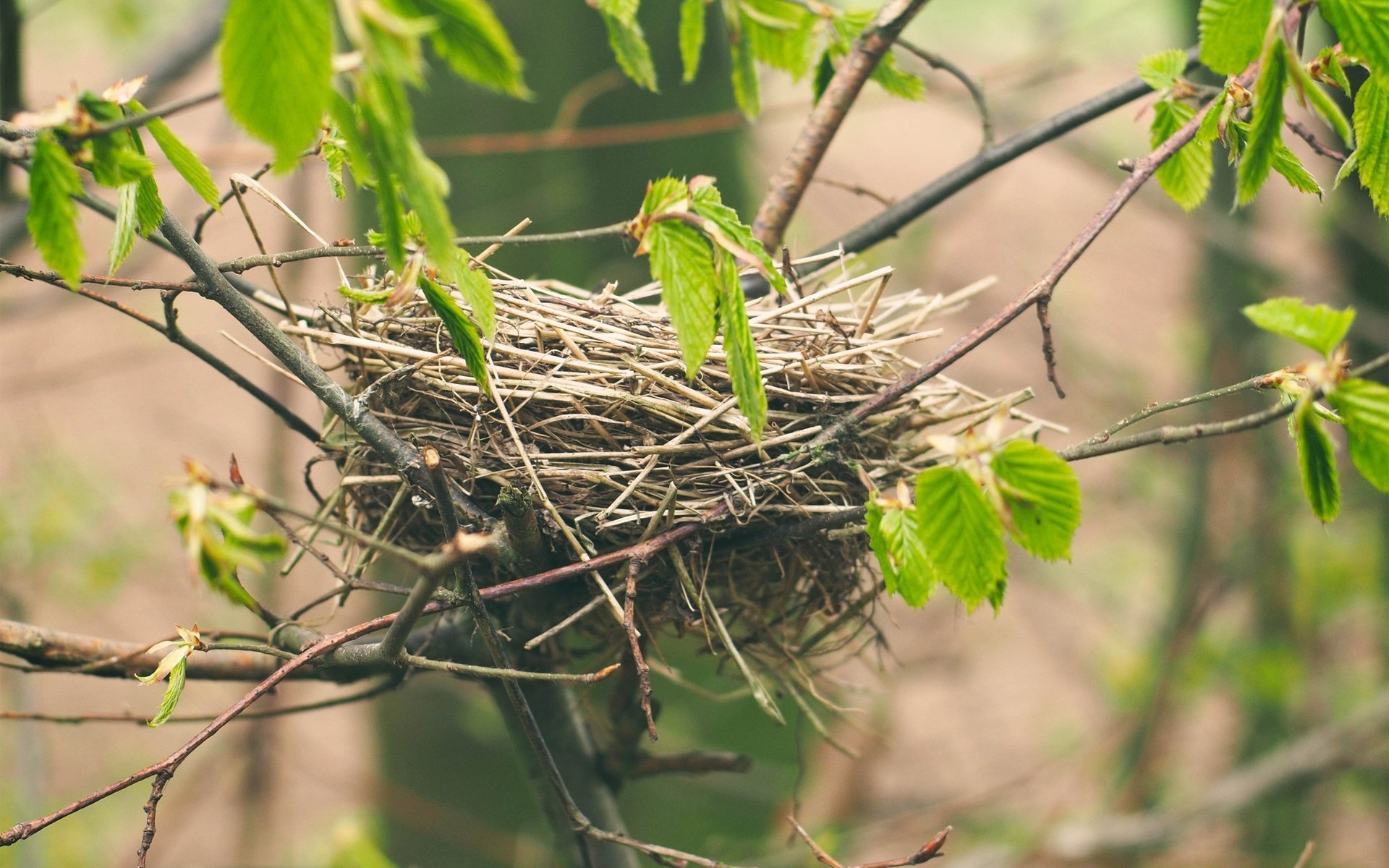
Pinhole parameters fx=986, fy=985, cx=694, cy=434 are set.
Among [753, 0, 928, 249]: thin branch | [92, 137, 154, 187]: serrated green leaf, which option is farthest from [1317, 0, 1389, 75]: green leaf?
[92, 137, 154, 187]: serrated green leaf

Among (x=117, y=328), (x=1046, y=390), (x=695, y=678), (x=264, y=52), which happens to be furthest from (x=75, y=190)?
(x=117, y=328)

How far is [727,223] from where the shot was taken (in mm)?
671

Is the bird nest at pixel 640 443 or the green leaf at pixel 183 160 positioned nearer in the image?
the green leaf at pixel 183 160

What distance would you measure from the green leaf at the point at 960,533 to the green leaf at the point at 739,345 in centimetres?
13

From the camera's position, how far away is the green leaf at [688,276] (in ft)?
2.21

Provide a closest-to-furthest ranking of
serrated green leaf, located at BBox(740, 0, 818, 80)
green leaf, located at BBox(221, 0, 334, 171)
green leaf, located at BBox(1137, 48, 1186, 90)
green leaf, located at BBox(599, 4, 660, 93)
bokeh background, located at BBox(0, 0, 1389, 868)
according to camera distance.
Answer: green leaf, located at BBox(221, 0, 334, 171) < green leaf, located at BBox(1137, 48, 1186, 90) < green leaf, located at BBox(599, 4, 660, 93) < serrated green leaf, located at BBox(740, 0, 818, 80) < bokeh background, located at BBox(0, 0, 1389, 868)

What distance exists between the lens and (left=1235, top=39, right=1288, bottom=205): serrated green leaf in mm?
625

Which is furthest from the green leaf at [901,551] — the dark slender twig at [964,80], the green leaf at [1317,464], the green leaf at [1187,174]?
the dark slender twig at [964,80]

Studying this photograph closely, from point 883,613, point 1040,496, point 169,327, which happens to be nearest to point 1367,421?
point 1040,496

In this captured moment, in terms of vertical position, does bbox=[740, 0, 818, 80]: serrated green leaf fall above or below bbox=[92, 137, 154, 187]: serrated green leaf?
above

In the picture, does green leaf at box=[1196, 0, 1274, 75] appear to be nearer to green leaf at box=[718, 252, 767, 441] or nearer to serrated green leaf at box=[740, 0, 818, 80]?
green leaf at box=[718, 252, 767, 441]

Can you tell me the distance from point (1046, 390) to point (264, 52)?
5.96 meters

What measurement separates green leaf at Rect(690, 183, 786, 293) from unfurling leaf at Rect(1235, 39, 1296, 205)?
1.10ft

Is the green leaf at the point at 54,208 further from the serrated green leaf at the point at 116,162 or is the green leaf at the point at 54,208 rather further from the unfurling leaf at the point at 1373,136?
the unfurling leaf at the point at 1373,136
